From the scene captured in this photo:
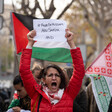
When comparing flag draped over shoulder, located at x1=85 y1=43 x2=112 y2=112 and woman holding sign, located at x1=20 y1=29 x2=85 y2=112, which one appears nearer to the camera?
woman holding sign, located at x1=20 y1=29 x2=85 y2=112

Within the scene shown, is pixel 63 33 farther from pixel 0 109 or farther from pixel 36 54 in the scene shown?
pixel 36 54

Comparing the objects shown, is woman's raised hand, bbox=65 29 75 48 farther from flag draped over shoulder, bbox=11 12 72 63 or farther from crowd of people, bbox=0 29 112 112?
flag draped over shoulder, bbox=11 12 72 63

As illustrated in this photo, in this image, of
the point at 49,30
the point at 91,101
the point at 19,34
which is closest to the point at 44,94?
the point at 49,30

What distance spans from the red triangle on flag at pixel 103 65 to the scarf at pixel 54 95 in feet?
3.33

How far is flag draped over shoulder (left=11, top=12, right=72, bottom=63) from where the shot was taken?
5270mm

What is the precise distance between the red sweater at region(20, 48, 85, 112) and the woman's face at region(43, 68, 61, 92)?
118mm

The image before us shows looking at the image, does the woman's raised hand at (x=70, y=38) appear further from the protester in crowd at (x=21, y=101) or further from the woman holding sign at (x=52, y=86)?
the protester in crowd at (x=21, y=101)

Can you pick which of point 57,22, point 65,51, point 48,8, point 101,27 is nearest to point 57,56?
point 65,51

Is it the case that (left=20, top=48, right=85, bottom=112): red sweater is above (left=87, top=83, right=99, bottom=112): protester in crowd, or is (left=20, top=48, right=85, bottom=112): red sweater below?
above

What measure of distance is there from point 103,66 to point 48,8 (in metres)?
3.03

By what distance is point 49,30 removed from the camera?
148 inches

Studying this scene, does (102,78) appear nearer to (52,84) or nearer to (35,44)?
(52,84)

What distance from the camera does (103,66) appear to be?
177 inches

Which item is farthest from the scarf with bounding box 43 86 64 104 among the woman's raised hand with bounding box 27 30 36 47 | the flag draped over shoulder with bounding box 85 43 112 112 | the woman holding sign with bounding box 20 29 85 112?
the flag draped over shoulder with bounding box 85 43 112 112
